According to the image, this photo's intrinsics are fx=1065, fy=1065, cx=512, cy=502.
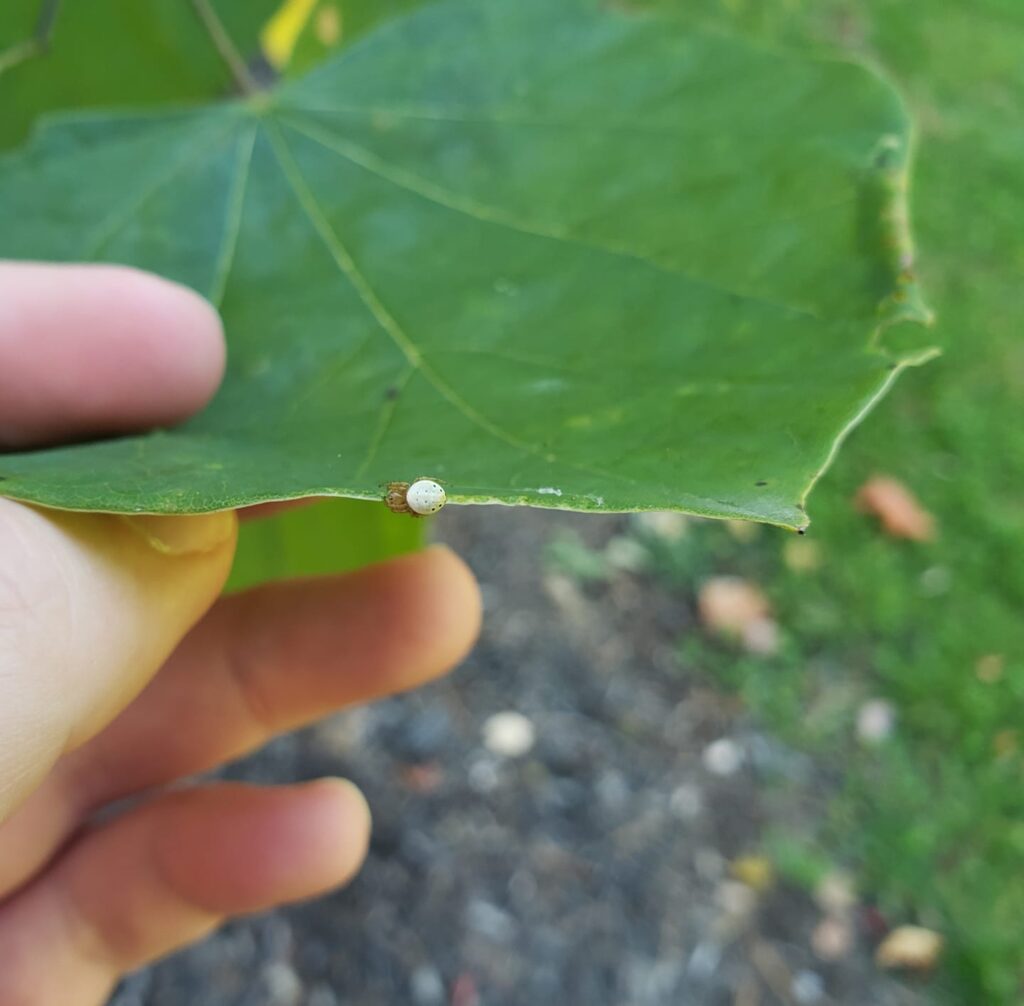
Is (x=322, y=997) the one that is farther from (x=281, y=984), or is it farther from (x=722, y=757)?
(x=722, y=757)

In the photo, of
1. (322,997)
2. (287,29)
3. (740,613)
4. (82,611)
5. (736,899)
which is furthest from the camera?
(740,613)

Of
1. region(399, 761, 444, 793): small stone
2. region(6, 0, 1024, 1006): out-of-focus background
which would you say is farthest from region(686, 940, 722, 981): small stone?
region(399, 761, 444, 793): small stone

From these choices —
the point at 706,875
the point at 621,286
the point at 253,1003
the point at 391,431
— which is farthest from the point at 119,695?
the point at 706,875

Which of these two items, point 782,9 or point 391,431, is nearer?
point 391,431

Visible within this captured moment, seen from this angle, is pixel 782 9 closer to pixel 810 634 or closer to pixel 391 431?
pixel 810 634

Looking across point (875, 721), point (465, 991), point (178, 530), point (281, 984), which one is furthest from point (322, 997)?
A: point (178, 530)
